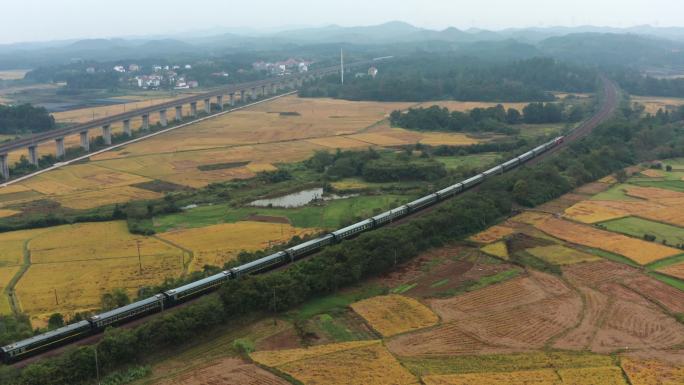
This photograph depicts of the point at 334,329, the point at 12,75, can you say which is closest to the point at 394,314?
the point at 334,329

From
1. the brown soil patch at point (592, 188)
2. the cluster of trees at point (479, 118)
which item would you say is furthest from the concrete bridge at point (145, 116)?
the brown soil patch at point (592, 188)

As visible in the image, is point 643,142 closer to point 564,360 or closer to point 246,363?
point 564,360

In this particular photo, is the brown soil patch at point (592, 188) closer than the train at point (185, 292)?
No

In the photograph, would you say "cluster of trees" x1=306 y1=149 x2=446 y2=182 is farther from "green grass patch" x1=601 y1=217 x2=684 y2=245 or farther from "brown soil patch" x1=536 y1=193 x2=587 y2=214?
"green grass patch" x1=601 y1=217 x2=684 y2=245

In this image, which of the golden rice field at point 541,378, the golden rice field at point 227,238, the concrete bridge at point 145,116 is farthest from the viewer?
the concrete bridge at point 145,116

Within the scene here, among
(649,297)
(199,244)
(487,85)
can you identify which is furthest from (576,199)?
(487,85)

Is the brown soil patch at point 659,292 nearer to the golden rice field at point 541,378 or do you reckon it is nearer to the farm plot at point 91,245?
the golden rice field at point 541,378

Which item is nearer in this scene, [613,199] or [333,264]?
[333,264]
